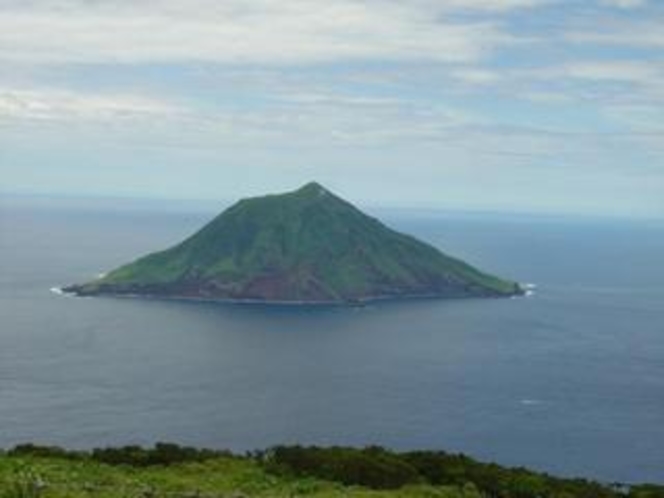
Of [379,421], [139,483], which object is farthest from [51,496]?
[379,421]

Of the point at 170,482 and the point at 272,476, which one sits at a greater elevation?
the point at 170,482

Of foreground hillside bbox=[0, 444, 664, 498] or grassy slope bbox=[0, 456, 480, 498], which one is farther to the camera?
foreground hillside bbox=[0, 444, 664, 498]

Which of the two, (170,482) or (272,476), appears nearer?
(170,482)

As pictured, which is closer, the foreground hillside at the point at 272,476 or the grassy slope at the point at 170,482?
the grassy slope at the point at 170,482
